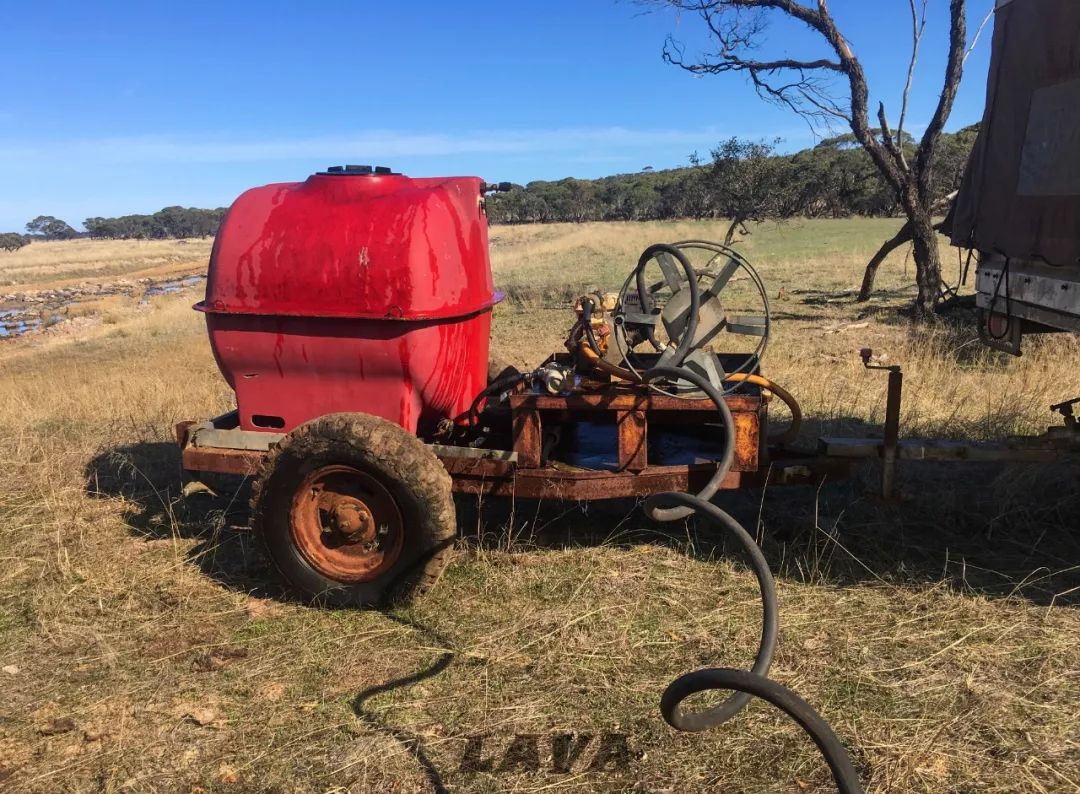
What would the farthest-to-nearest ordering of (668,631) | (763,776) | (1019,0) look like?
(1019,0) < (668,631) < (763,776)

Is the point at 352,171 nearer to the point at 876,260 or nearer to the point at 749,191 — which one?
the point at 876,260

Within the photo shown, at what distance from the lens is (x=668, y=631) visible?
3518mm

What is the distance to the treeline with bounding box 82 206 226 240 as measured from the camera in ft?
357

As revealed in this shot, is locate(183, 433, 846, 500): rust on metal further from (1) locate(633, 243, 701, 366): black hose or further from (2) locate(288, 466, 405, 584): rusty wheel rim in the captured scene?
(1) locate(633, 243, 701, 366): black hose

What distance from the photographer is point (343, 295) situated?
12.3 ft

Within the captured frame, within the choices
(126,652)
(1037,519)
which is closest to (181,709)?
(126,652)

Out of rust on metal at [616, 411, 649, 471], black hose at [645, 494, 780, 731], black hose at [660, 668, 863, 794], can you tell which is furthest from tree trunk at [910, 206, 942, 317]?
black hose at [660, 668, 863, 794]

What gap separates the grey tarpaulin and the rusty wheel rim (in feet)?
11.3

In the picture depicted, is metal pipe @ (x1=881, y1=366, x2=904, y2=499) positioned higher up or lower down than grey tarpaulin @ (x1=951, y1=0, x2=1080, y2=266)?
lower down

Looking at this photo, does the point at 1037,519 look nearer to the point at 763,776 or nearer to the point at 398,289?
the point at 763,776

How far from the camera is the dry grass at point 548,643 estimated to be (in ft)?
8.91

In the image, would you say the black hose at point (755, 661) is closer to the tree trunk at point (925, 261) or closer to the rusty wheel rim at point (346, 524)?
the rusty wheel rim at point (346, 524)

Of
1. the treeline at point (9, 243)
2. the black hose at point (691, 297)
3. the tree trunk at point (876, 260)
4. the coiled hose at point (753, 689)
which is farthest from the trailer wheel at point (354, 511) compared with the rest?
the treeline at point (9, 243)

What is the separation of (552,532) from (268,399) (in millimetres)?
1820
